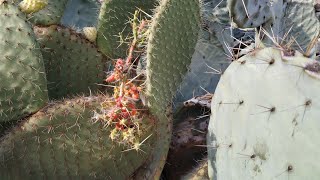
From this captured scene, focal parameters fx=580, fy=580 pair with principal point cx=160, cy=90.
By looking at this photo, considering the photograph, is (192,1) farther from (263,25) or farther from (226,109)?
(226,109)

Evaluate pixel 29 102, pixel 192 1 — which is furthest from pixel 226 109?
pixel 29 102

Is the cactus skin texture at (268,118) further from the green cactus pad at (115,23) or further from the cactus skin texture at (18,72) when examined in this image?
the green cactus pad at (115,23)

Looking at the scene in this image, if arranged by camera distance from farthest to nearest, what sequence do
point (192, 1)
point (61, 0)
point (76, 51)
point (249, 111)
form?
1. point (61, 0)
2. point (76, 51)
3. point (192, 1)
4. point (249, 111)

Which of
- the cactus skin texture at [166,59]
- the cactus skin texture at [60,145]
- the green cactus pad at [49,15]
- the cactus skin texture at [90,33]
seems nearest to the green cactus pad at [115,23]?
the cactus skin texture at [90,33]

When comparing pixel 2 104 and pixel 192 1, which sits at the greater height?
pixel 192 1

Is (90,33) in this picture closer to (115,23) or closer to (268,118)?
(115,23)

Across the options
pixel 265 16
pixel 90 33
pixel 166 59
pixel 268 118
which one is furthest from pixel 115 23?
pixel 268 118
